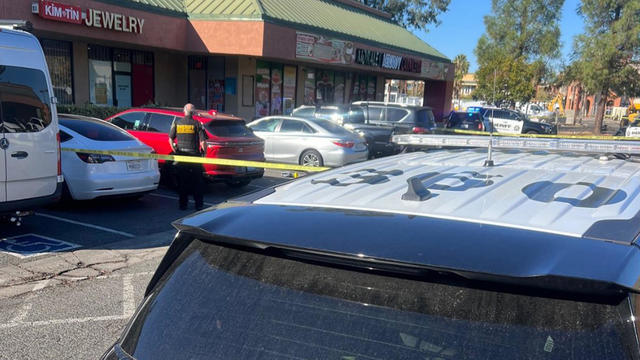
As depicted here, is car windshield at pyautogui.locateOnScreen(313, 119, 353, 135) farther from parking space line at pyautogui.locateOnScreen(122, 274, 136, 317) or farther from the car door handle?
parking space line at pyautogui.locateOnScreen(122, 274, 136, 317)

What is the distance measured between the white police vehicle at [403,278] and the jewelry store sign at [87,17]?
15.0 metres

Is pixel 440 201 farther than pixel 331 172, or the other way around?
pixel 331 172

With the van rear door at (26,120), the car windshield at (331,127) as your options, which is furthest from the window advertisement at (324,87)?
the van rear door at (26,120)

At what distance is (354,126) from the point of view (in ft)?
56.3

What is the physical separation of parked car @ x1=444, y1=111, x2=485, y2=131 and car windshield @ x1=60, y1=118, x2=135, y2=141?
2023 centimetres

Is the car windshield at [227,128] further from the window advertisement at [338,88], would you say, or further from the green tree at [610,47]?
the green tree at [610,47]

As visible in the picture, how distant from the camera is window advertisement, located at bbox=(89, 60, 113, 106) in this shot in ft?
61.5

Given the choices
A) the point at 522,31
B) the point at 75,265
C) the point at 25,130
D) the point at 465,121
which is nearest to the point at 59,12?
the point at 25,130

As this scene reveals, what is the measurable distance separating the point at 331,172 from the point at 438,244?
58.1 inches

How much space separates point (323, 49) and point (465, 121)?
9.06 m

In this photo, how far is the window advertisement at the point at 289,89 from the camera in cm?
2491

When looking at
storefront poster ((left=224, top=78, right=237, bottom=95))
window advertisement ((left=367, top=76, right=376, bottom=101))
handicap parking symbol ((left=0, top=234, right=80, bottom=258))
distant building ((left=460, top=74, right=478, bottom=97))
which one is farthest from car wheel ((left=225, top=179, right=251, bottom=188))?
distant building ((left=460, top=74, right=478, bottom=97))

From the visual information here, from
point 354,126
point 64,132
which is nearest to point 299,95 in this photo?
point 354,126

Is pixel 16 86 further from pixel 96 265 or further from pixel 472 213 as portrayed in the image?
pixel 472 213
